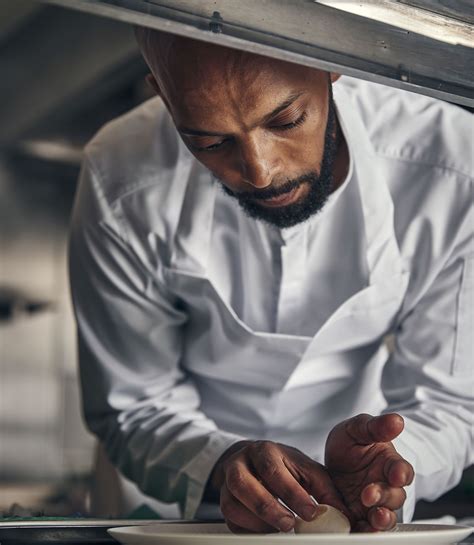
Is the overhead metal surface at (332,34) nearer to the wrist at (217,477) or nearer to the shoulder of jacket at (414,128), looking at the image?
the shoulder of jacket at (414,128)

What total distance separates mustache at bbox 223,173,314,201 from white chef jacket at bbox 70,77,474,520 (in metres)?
0.13

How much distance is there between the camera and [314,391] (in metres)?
1.57

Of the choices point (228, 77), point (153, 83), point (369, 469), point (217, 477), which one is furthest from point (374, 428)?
point (153, 83)

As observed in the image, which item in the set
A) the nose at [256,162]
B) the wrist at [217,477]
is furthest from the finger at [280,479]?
the nose at [256,162]

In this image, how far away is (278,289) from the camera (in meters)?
1.47

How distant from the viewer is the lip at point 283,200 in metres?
1.29

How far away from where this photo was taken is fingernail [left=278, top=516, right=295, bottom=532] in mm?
898

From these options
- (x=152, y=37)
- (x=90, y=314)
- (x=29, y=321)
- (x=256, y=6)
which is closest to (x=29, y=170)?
(x=29, y=321)

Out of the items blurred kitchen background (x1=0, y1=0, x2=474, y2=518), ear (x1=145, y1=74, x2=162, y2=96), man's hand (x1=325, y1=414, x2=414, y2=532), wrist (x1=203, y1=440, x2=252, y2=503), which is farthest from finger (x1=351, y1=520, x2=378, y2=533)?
blurred kitchen background (x1=0, y1=0, x2=474, y2=518)

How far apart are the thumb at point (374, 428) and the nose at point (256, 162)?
358 mm

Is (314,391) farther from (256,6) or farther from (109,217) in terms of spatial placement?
(256,6)

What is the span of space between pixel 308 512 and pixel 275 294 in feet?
2.02

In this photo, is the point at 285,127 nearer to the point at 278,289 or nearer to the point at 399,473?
the point at 278,289

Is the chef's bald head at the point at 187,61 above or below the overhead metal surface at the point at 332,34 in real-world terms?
below
